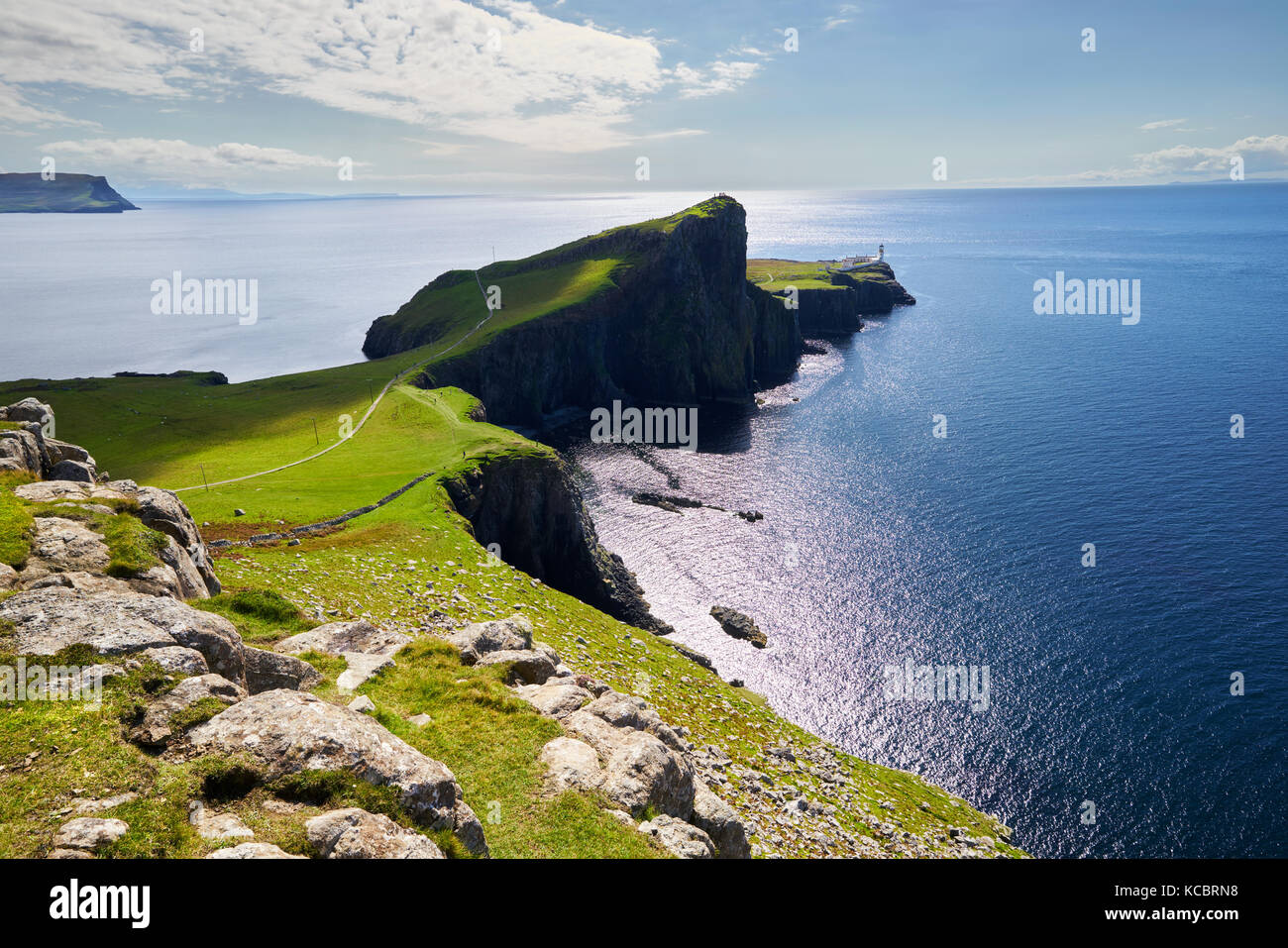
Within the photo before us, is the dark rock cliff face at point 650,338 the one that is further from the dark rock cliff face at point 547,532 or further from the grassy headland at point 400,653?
the dark rock cliff face at point 547,532

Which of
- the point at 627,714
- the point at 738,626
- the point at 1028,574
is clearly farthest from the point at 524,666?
the point at 1028,574

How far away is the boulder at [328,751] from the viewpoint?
1519 centimetres

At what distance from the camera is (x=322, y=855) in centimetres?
1325

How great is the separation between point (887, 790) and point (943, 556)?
40487mm

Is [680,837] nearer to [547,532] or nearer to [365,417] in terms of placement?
[547,532]

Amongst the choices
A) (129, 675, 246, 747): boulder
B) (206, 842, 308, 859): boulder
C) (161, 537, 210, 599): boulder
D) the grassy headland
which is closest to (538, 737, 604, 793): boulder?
the grassy headland

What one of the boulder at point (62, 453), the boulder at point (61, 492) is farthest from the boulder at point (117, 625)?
the boulder at point (62, 453)

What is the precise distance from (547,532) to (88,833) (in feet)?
186

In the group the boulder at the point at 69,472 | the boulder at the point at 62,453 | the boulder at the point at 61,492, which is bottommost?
the boulder at the point at 61,492

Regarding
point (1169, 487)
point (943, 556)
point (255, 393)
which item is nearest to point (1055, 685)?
point (943, 556)

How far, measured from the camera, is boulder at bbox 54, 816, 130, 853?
11914 mm
